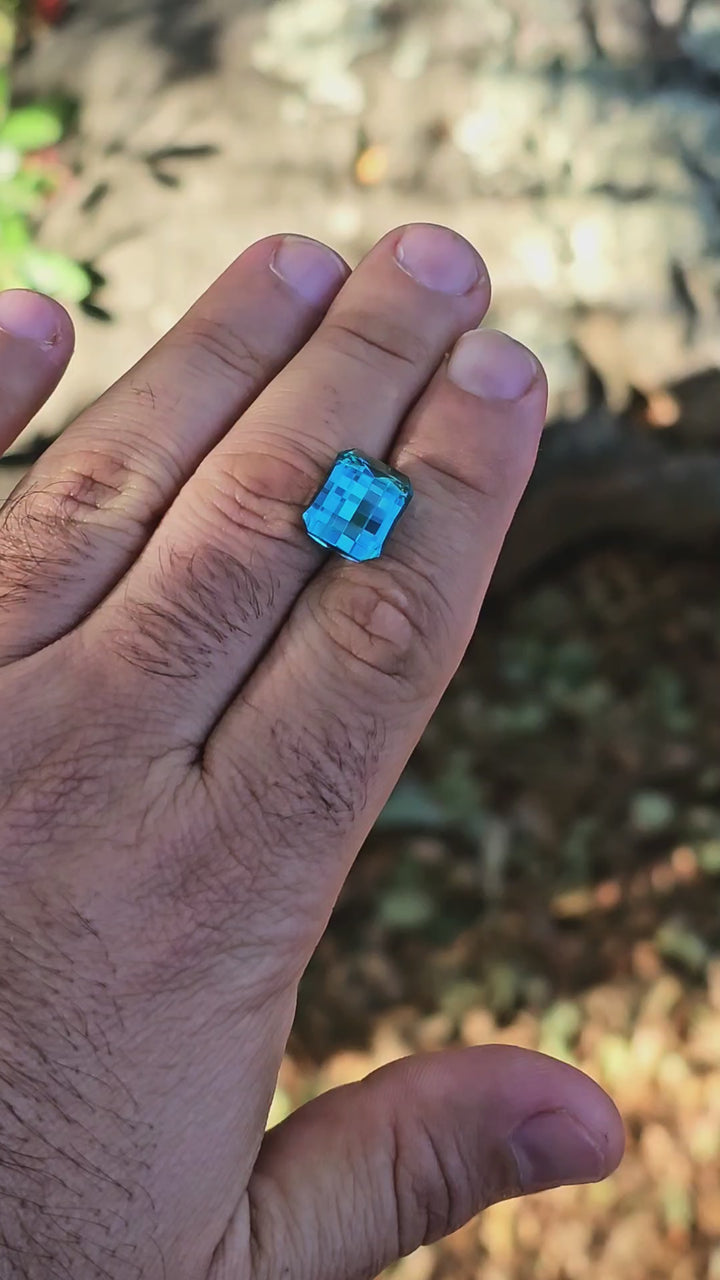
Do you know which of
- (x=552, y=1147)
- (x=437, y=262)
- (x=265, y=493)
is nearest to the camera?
(x=552, y=1147)

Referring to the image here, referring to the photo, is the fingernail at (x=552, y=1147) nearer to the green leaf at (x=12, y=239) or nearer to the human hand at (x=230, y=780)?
the human hand at (x=230, y=780)

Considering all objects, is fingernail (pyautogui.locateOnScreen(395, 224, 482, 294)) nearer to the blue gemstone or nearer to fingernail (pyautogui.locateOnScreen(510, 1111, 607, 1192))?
the blue gemstone

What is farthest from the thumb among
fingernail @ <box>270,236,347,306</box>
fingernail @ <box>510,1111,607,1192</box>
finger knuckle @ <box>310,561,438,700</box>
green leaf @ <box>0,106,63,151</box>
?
green leaf @ <box>0,106,63,151</box>

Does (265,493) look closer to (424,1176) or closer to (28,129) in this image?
(424,1176)

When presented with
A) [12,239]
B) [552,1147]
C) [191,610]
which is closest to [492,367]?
[191,610]

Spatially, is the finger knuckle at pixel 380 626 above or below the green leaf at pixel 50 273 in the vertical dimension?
below

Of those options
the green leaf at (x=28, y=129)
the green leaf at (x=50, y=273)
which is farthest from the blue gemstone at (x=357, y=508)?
the green leaf at (x=28, y=129)

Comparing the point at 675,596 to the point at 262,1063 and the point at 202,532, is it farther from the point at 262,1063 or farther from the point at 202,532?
the point at 262,1063

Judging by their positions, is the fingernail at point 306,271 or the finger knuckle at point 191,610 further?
the fingernail at point 306,271

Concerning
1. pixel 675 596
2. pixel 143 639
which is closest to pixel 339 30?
pixel 675 596
